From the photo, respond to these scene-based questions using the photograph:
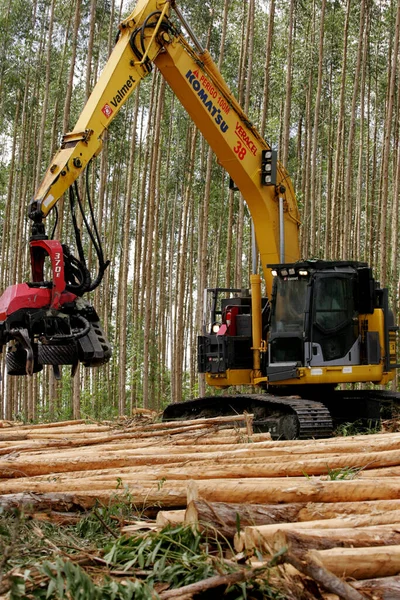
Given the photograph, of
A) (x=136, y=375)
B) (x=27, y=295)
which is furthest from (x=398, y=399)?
(x=136, y=375)

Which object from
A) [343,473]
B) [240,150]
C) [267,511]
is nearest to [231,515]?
[267,511]

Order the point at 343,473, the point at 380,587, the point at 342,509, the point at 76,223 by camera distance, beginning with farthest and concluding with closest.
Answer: the point at 76,223 → the point at 343,473 → the point at 342,509 → the point at 380,587

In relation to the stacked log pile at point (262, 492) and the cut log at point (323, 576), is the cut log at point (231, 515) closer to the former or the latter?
the stacked log pile at point (262, 492)

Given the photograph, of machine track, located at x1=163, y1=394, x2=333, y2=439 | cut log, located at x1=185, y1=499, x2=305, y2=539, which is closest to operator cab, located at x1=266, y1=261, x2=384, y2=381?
machine track, located at x1=163, y1=394, x2=333, y2=439

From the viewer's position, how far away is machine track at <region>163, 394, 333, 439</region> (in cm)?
783

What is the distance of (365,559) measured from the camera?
10.4ft

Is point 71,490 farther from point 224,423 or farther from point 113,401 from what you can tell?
point 113,401

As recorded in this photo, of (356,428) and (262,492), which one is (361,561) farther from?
(356,428)

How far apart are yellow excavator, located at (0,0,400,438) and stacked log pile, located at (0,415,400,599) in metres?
1.20

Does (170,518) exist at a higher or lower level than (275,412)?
lower

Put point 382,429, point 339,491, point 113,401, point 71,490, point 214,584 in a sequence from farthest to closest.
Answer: point 113,401
point 382,429
point 71,490
point 339,491
point 214,584

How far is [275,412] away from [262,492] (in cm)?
449

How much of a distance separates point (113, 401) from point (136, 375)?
11.5 feet

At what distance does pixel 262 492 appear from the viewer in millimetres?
4215
